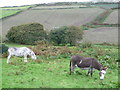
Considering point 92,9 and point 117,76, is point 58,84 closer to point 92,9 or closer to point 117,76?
point 117,76

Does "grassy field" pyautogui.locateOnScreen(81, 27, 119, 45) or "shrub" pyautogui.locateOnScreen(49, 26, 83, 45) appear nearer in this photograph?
"shrub" pyautogui.locateOnScreen(49, 26, 83, 45)

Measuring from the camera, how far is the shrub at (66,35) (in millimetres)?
43406

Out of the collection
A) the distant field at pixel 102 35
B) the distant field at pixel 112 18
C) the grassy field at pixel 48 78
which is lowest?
the distant field at pixel 102 35

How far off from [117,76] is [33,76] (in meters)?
6.60

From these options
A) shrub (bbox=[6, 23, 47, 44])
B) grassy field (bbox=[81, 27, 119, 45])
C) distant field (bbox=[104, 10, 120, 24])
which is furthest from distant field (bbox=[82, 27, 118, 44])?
shrub (bbox=[6, 23, 47, 44])

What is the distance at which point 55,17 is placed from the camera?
241 ft

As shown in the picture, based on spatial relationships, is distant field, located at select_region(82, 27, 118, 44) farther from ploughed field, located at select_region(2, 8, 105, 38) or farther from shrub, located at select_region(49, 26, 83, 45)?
ploughed field, located at select_region(2, 8, 105, 38)

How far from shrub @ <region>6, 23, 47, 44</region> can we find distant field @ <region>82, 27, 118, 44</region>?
405 inches

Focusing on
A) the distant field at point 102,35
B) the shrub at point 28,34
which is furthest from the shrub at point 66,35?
the distant field at point 102,35

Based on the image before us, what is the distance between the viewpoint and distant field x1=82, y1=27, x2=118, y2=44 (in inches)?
1920

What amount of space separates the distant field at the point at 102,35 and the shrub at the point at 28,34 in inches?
405

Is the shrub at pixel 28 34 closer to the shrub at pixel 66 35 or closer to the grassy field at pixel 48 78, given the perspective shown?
the shrub at pixel 66 35

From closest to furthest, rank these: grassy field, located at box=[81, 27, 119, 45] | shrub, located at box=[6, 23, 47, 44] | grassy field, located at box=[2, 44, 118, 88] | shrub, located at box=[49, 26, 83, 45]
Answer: grassy field, located at box=[2, 44, 118, 88] → shrub, located at box=[49, 26, 83, 45] → shrub, located at box=[6, 23, 47, 44] → grassy field, located at box=[81, 27, 119, 45]

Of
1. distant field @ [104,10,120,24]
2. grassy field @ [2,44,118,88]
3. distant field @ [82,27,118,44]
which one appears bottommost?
distant field @ [82,27,118,44]
